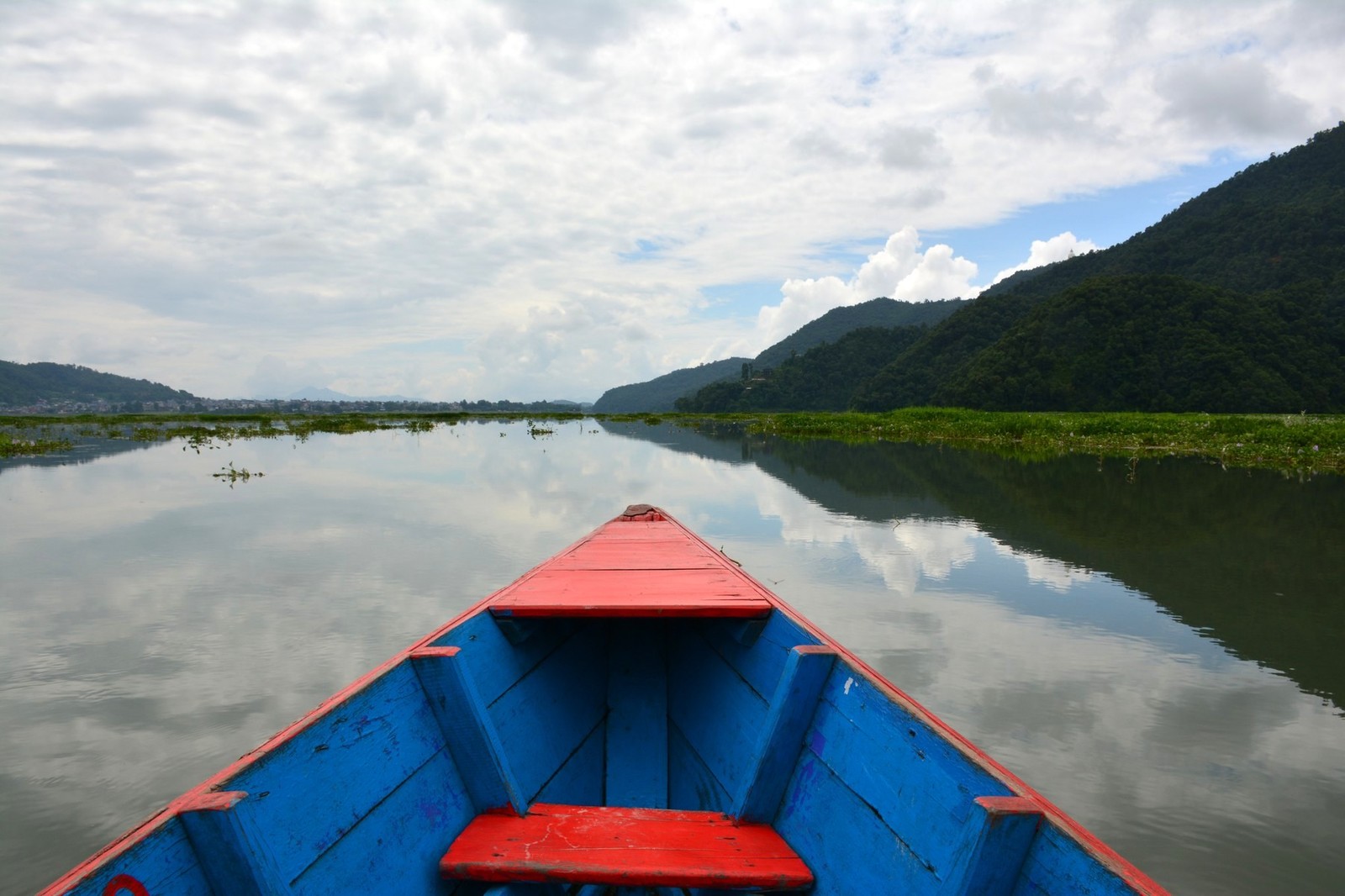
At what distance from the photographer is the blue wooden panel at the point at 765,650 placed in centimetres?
310

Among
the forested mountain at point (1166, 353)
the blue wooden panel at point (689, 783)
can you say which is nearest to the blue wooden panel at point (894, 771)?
the blue wooden panel at point (689, 783)

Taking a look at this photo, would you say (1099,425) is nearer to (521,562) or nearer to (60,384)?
(521,562)

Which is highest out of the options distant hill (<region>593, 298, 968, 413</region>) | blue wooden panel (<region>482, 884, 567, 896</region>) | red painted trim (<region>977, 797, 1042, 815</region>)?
distant hill (<region>593, 298, 968, 413</region>)

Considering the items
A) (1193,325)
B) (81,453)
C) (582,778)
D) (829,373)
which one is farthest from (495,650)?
(829,373)

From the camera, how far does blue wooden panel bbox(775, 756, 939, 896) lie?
2082 millimetres

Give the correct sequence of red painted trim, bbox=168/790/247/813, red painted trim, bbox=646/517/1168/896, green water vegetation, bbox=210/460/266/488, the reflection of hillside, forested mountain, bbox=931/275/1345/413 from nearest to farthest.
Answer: red painted trim, bbox=646/517/1168/896
red painted trim, bbox=168/790/247/813
green water vegetation, bbox=210/460/266/488
the reflection of hillside
forested mountain, bbox=931/275/1345/413

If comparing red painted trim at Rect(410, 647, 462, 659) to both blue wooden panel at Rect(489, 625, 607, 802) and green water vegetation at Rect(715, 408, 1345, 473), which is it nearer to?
blue wooden panel at Rect(489, 625, 607, 802)

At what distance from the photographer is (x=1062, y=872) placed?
1673 mm

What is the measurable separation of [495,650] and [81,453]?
31.1 m

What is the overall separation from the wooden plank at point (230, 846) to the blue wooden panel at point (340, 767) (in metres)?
0.08

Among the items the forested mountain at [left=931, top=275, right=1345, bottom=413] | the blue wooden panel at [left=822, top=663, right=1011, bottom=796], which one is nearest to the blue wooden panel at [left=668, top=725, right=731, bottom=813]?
the blue wooden panel at [left=822, top=663, right=1011, bottom=796]

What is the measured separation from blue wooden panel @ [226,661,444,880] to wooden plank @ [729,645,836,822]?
133 centimetres

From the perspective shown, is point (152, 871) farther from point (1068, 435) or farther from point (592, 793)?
point (1068, 435)

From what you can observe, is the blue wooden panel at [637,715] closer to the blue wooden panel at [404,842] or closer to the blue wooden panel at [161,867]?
the blue wooden panel at [404,842]
